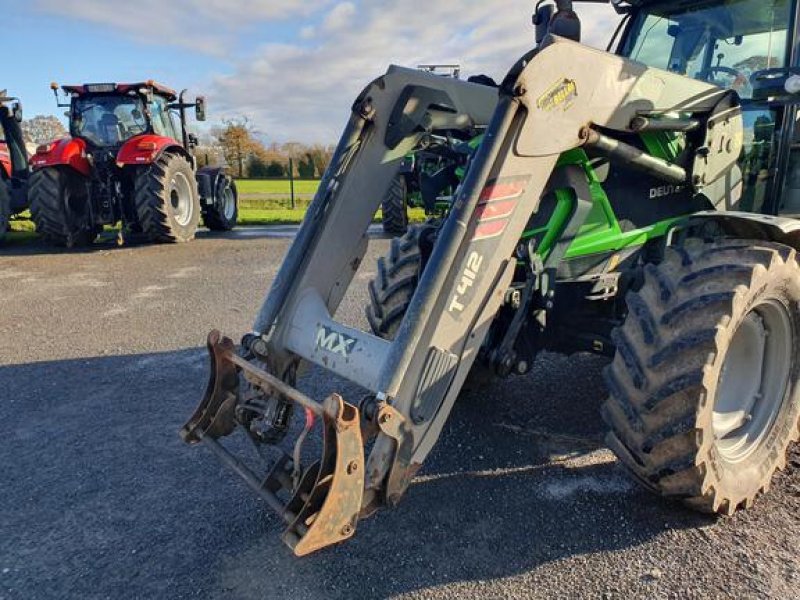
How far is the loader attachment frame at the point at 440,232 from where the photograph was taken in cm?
241

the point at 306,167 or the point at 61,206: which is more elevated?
the point at 306,167

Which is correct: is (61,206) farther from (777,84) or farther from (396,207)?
(777,84)

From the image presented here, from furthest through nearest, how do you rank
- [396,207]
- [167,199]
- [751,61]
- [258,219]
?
[258,219], [396,207], [167,199], [751,61]

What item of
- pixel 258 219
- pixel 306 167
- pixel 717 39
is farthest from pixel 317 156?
pixel 717 39

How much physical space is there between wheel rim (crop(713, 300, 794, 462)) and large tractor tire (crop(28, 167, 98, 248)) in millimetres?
10496

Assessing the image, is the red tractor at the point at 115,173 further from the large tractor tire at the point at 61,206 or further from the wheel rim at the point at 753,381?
the wheel rim at the point at 753,381

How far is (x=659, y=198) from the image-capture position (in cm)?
333

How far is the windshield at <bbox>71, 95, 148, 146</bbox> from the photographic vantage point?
11.3 meters

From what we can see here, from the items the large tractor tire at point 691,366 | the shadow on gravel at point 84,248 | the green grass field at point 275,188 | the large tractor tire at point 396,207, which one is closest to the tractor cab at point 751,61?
the large tractor tire at point 691,366

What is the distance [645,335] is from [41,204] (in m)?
10.6

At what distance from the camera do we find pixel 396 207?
40.0 ft

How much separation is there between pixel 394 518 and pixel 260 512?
63 cm

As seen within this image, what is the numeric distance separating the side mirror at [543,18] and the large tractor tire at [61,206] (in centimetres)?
926

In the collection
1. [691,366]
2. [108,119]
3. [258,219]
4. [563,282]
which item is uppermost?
[108,119]
